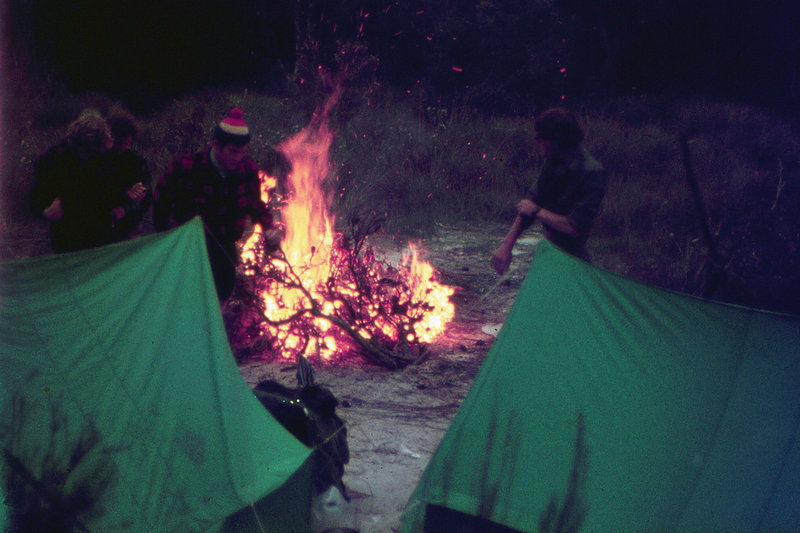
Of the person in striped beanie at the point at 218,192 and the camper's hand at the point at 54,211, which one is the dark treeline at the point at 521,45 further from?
the camper's hand at the point at 54,211

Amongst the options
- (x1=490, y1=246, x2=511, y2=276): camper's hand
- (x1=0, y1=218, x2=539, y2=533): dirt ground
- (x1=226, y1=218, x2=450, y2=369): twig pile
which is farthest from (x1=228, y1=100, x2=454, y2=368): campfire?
(x1=490, y1=246, x2=511, y2=276): camper's hand

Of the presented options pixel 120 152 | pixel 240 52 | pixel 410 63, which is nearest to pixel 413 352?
pixel 120 152

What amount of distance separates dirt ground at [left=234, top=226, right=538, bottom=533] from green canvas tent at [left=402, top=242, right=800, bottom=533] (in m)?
0.76

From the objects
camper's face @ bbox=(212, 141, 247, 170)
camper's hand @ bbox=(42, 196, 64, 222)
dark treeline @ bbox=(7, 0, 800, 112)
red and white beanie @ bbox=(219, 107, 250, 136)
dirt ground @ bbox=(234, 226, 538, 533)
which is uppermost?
dark treeline @ bbox=(7, 0, 800, 112)

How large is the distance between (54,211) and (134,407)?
75.3 inches

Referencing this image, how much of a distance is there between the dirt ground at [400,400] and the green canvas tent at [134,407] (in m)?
0.57

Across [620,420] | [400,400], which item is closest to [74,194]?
[400,400]

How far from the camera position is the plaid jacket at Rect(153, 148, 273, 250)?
455 cm

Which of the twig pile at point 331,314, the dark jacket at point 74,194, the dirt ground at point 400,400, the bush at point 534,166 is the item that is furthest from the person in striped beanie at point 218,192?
the bush at point 534,166

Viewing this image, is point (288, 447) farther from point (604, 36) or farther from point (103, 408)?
point (604, 36)

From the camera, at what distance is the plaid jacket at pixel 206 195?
4551mm

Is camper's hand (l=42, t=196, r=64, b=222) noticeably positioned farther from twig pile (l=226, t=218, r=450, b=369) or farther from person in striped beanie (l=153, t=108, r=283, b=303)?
twig pile (l=226, t=218, r=450, b=369)

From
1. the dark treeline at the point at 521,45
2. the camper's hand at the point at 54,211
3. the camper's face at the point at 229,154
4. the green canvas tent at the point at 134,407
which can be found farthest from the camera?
the dark treeline at the point at 521,45

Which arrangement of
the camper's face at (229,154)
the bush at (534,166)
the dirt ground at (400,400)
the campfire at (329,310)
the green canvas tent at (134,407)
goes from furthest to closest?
the bush at (534,166)
the campfire at (329,310)
the camper's face at (229,154)
the dirt ground at (400,400)
the green canvas tent at (134,407)
